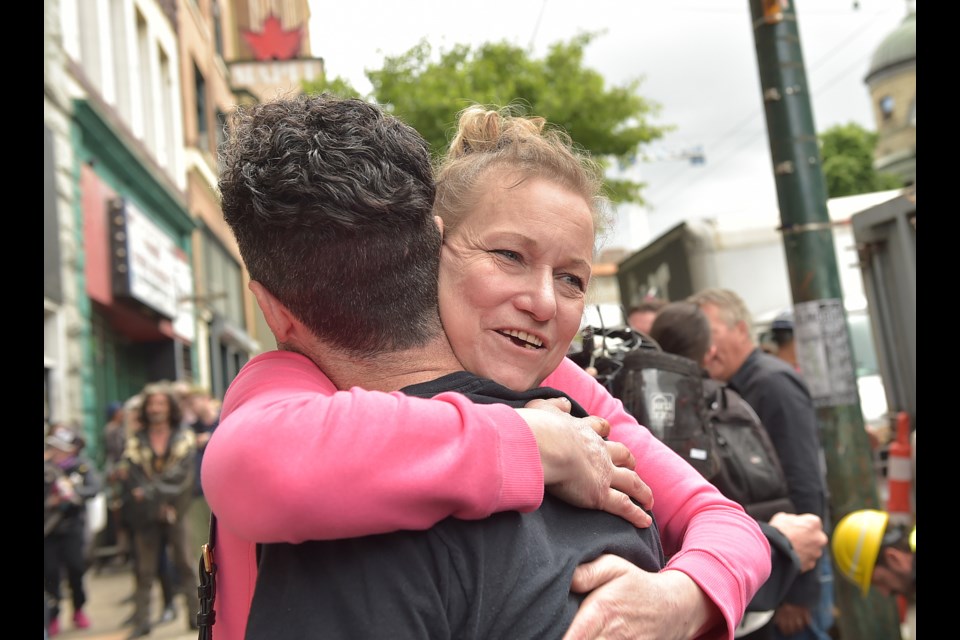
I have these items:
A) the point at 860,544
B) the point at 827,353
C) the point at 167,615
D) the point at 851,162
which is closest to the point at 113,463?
the point at 167,615

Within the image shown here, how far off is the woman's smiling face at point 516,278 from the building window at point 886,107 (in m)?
70.1

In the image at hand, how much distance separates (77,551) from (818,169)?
7.01 metres

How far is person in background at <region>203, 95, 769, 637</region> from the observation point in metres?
1.16

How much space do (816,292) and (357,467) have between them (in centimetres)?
428

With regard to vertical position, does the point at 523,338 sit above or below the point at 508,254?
below

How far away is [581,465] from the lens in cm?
134

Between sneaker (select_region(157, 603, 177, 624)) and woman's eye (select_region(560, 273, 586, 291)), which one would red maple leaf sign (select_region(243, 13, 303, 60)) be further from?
woman's eye (select_region(560, 273, 586, 291))

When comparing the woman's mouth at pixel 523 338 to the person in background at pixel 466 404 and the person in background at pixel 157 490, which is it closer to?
the person in background at pixel 466 404

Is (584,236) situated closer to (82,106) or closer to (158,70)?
(82,106)

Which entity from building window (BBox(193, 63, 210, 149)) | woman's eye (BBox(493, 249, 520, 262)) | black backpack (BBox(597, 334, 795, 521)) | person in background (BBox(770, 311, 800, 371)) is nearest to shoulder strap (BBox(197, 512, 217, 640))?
woman's eye (BBox(493, 249, 520, 262))

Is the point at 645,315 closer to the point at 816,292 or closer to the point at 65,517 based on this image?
the point at 816,292
